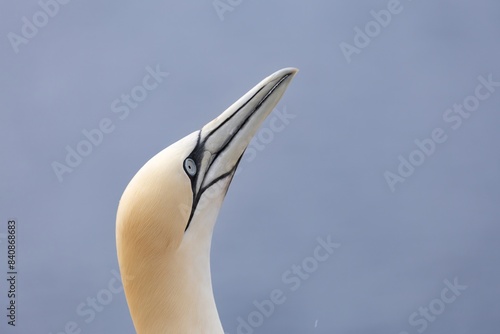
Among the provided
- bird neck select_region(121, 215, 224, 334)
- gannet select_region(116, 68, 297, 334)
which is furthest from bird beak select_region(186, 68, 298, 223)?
bird neck select_region(121, 215, 224, 334)

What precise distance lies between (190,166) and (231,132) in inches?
12.7

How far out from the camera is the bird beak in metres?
4.66

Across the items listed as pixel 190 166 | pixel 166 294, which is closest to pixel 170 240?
pixel 166 294

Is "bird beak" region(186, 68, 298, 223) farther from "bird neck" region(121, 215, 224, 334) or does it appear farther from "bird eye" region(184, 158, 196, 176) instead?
"bird neck" region(121, 215, 224, 334)

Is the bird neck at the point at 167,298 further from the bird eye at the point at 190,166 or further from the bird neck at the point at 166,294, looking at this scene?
the bird eye at the point at 190,166

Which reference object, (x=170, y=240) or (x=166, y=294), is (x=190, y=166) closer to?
(x=170, y=240)

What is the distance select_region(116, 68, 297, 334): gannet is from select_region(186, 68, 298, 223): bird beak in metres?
0.01

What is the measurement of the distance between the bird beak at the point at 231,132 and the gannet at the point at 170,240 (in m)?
0.01

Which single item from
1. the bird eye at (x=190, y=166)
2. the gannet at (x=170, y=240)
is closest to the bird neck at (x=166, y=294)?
the gannet at (x=170, y=240)

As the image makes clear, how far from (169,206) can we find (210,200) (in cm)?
32

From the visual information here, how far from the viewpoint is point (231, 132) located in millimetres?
4742

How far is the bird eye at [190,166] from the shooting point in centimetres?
452

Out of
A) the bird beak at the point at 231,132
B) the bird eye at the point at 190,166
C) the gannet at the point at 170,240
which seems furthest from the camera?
the bird beak at the point at 231,132

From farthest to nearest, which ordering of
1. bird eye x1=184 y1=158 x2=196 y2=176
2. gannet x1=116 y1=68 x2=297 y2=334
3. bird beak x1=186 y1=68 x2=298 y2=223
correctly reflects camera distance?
bird beak x1=186 y1=68 x2=298 y2=223, bird eye x1=184 y1=158 x2=196 y2=176, gannet x1=116 y1=68 x2=297 y2=334
